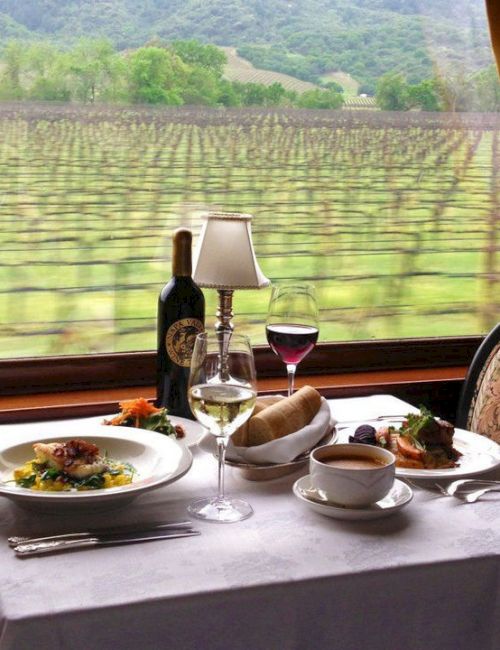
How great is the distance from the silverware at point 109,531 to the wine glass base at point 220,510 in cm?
3

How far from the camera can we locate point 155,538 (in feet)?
3.82

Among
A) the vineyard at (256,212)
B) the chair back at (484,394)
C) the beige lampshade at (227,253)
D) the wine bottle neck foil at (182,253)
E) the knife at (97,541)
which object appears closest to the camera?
the knife at (97,541)

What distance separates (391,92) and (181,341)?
1266 mm

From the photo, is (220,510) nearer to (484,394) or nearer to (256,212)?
(484,394)

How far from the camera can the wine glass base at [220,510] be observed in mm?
1240

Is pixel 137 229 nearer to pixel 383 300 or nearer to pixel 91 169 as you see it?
pixel 91 169

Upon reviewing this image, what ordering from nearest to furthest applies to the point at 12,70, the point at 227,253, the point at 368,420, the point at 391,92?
1. the point at 368,420
2. the point at 227,253
3. the point at 12,70
4. the point at 391,92

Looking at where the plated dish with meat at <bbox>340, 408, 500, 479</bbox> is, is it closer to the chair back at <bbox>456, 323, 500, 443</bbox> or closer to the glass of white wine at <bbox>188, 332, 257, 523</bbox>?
the glass of white wine at <bbox>188, 332, 257, 523</bbox>

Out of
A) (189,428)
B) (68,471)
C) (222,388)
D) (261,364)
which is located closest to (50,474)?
(68,471)

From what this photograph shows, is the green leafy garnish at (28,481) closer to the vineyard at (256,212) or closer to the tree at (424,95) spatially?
the vineyard at (256,212)

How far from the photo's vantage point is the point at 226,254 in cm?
183

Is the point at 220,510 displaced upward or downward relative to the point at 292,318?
downward

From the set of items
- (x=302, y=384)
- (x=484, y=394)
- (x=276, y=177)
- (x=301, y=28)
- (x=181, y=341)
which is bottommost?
(x=302, y=384)

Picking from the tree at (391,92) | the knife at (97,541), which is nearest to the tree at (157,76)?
the tree at (391,92)
